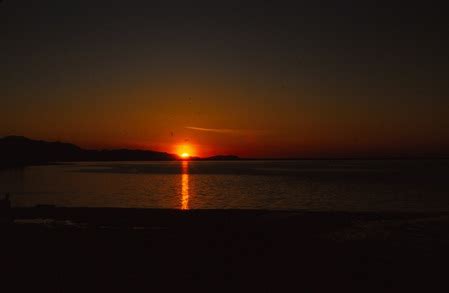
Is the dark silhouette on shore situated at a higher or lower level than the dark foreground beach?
higher

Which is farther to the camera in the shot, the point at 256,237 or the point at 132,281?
the point at 256,237

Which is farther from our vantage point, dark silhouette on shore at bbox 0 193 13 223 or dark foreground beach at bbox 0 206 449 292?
dark silhouette on shore at bbox 0 193 13 223

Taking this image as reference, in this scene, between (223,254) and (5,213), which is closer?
(223,254)

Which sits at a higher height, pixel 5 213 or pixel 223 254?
pixel 5 213

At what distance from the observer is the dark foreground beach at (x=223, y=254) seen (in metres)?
15.6

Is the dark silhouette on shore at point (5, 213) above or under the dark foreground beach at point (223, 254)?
above

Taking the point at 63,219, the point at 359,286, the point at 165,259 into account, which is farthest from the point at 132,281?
the point at 63,219

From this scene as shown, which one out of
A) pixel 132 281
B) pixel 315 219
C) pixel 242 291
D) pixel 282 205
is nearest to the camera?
pixel 242 291

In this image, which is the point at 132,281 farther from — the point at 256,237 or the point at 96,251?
the point at 256,237

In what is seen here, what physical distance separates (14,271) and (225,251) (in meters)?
8.96

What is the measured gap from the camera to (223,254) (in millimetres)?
20078

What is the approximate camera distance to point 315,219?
30.9 m

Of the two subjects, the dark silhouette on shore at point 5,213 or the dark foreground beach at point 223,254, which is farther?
the dark silhouette on shore at point 5,213

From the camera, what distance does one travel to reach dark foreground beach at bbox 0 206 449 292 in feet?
51.0
